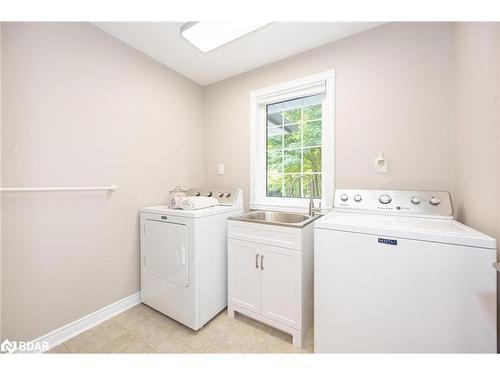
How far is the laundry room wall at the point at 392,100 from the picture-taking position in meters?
1.35

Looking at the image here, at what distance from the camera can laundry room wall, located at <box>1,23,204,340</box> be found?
46.9 inches

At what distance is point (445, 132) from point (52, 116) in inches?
107

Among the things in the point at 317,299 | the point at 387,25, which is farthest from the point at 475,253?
the point at 387,25

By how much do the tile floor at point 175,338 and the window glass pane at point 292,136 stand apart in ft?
5.55

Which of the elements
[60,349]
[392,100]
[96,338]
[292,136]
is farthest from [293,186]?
[60,349]

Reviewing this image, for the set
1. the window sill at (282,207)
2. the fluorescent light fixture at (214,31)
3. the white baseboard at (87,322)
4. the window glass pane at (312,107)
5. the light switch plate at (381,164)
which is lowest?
the white baseboard at (87,322)

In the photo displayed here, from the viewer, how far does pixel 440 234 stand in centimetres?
88

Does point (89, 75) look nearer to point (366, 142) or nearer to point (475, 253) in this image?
point (366, 142)

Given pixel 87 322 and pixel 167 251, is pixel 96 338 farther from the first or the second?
pixel 167 251

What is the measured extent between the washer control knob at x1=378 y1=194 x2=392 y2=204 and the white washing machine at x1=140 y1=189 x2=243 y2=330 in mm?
1208

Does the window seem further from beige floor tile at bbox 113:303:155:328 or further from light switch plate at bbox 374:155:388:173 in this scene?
beige floor tile at bbox 113:303:155:328

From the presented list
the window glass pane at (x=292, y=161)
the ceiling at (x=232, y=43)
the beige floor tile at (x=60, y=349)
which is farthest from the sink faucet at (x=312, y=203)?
the beige floor tile at (x=60, y=349)

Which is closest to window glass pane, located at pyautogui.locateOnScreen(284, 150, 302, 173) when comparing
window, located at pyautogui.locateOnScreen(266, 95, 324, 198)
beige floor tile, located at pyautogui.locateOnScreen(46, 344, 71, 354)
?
window, located at pyautogui.locateOnScreen(266, 95, 324, 198)

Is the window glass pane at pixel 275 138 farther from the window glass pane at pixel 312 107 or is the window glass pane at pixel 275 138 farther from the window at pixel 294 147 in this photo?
the window glass pane at pixel 312 107
